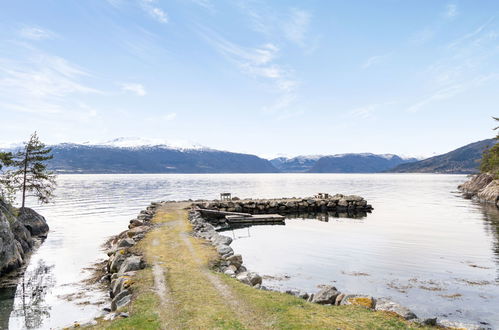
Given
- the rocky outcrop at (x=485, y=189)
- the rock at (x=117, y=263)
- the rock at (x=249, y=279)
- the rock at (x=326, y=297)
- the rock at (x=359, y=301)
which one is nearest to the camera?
the rock at (x=359, y=301)

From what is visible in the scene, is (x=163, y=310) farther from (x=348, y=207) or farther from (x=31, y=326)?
(x=348, y=207)

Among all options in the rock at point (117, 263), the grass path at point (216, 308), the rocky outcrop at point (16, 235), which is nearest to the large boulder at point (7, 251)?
the rocky outcrop at point (16, 235)

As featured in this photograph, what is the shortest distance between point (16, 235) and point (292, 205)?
160 ft

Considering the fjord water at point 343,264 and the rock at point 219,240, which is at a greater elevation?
the rock at point 219,240

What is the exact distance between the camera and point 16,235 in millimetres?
34906

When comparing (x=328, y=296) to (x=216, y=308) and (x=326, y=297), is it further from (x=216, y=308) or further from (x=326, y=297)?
(x=216, y=308)

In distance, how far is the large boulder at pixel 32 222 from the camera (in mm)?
43656

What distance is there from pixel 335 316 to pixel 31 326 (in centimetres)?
1459

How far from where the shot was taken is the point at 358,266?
27641mm

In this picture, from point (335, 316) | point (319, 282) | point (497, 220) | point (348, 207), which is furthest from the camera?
point (348, 207)

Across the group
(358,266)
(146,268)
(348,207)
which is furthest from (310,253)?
(348,207)

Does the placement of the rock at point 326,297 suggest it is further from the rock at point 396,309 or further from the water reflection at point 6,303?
the water reflection at point 6,303

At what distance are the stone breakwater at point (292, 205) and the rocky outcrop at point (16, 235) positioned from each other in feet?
88.4

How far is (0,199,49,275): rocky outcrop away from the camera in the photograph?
26.5 m
